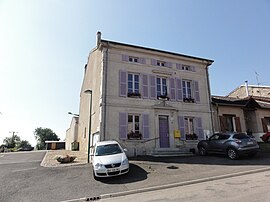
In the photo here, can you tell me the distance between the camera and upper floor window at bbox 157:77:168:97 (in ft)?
48.7

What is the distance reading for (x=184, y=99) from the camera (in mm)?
15258

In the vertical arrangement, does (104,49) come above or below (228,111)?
above

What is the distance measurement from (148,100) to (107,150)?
608 cm

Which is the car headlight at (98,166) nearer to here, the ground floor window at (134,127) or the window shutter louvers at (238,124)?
the ground floor window at (134,127)

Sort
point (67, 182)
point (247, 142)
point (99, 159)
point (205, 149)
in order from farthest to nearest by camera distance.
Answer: point (205, 149)
point (247, 142)
point (99, 159)
point (67, 182)

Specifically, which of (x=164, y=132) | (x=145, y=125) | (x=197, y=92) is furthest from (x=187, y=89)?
(x=145, y=125)

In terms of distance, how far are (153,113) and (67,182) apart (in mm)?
7968

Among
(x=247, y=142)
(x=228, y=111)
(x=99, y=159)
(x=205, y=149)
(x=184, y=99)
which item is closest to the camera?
(x=99, y=159)

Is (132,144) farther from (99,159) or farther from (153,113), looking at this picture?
(99,159)

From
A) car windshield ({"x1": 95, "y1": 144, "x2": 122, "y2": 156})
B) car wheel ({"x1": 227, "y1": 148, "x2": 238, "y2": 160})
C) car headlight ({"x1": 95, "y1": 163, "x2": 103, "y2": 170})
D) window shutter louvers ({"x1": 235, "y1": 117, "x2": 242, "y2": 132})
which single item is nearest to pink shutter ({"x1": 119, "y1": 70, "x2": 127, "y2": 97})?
car windshield ({"x1": 95, "y1": 144, "x2": 122, "y2": 156})

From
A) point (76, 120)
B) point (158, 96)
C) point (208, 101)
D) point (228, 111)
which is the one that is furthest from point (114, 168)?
point (76, 120)

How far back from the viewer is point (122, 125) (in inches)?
506

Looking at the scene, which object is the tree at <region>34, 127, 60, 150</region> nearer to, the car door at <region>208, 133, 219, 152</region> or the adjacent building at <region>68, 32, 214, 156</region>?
the adjacent building at <region>68, 32, 214, 156</region>

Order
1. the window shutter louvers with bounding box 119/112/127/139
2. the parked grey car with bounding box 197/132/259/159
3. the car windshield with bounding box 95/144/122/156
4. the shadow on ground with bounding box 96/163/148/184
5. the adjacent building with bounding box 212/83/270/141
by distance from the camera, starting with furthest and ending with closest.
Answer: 1. the adjacent building with bounding box 212/83/270/141
2. the window shutter louvers with bounding box 119/112/127/139
3. the parked grey car with bounding box 197/132/259/159
4. the car windshield with bounding box 95/144/122/156
5. the shadow on ground with bounding box 96/163/148/184
